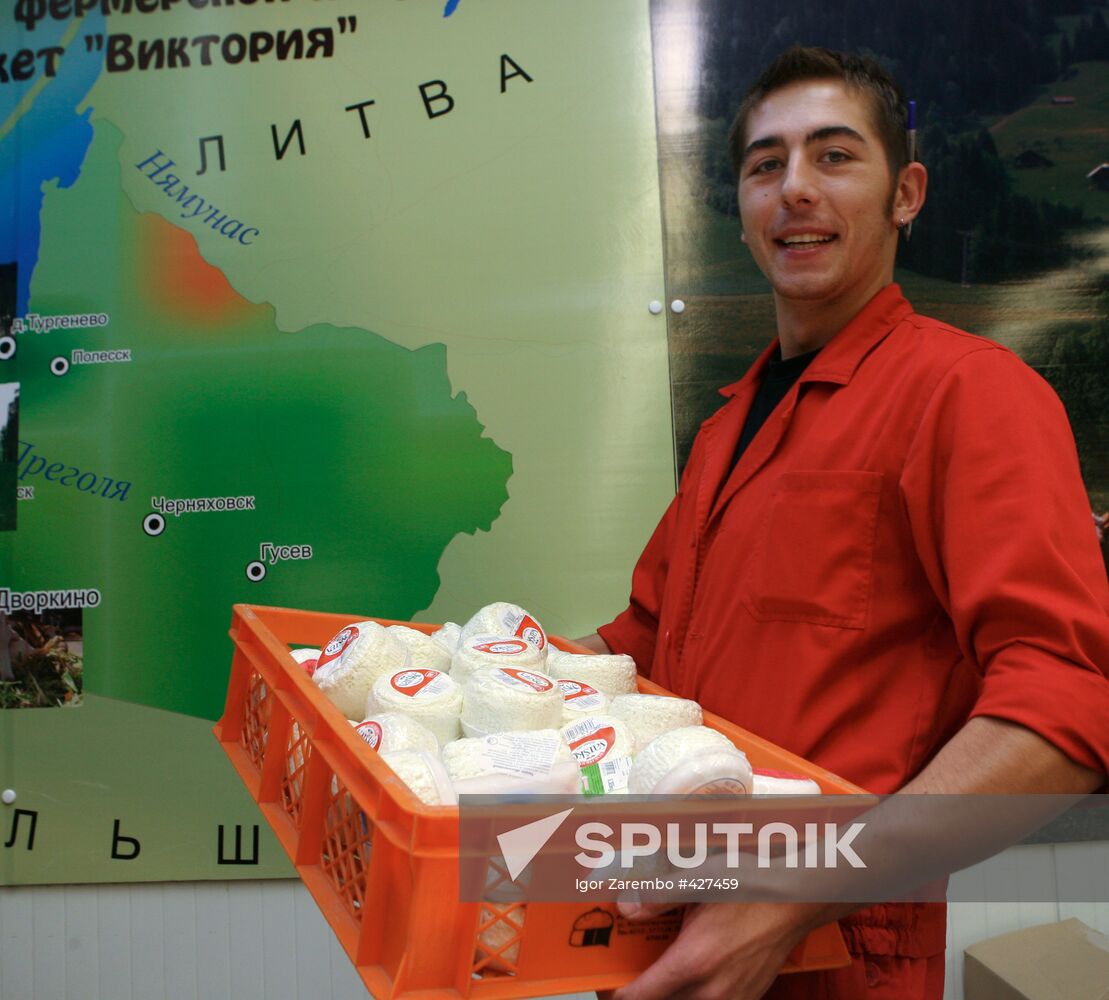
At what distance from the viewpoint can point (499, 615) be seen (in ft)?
4.46

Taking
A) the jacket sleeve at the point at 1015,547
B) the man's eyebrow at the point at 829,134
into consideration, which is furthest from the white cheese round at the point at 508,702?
the man's eyebrow at the point at 829,134

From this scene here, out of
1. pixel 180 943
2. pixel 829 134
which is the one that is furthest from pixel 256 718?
pixel 180 943

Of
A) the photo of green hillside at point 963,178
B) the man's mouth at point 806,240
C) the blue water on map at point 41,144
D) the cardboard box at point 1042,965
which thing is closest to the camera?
the man's mouth at point 806,240

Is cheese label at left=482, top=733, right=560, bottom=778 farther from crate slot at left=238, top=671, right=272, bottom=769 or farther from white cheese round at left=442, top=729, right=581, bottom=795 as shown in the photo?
crate slot at left=238, top=671, right=272, bottom=769

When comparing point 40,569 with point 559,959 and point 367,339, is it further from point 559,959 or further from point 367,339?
point 559,959

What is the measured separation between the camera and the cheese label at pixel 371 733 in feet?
3.20

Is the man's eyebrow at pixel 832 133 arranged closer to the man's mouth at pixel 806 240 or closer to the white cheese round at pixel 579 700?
the man's mouth at pixel 806 240

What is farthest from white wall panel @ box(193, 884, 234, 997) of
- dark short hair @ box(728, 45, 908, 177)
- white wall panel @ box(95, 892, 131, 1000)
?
dark short hair @ box(728, 45, 908, 177)

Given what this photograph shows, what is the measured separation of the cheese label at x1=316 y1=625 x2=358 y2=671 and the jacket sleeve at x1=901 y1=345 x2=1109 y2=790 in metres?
0.66

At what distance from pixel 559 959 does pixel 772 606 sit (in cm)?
50

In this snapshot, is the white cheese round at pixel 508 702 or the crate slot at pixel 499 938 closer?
the crate slot at pixel 499 938

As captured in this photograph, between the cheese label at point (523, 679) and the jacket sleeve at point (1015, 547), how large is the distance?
1.37 ft

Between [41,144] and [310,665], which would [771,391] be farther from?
[41,144]

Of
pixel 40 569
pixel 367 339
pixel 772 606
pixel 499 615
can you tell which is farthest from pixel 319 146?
pixel 772 606
